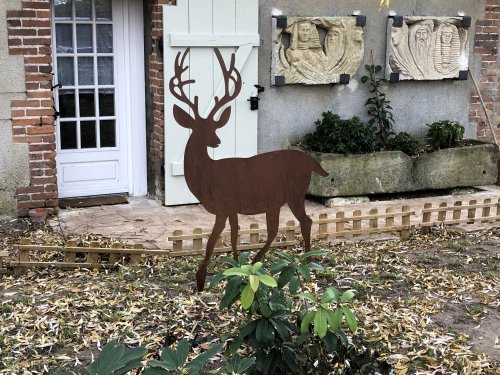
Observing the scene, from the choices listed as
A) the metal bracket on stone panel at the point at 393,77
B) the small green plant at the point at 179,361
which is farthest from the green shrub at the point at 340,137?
the small green plant at the point at 179,361

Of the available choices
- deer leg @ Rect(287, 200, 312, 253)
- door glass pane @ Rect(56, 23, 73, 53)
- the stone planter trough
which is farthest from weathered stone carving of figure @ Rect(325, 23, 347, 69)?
deer leg @ Rect(287, 200, 312, 253)

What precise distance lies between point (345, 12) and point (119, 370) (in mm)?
6109

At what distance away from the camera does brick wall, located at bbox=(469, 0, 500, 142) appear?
8.56 metres

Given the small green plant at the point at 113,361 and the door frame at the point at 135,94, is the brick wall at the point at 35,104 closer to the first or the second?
the door frame at the point at 135,94

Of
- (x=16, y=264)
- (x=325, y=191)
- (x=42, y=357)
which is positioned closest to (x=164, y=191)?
(x=325, y=191)

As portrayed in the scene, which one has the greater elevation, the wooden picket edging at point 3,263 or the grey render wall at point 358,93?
the grey render wall at point 358,93

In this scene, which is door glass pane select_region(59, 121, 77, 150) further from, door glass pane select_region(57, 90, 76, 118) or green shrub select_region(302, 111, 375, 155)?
green shrub select_region(302, 111, 375, 155)

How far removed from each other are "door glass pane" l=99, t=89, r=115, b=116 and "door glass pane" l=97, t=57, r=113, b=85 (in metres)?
0.09

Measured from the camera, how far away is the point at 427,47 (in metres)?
8.20

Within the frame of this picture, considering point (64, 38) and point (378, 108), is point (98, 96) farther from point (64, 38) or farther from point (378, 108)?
point (378, 108)

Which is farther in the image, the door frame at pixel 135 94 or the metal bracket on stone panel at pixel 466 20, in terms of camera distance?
the metal bracket on stone panel at pixel 466 20

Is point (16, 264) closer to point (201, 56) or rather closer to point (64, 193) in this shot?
point (64, 193)

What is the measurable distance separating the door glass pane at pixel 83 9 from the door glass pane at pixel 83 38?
86 mm

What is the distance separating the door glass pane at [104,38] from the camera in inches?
277
